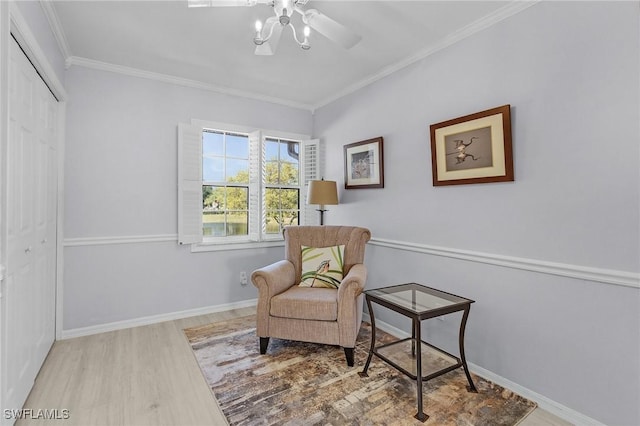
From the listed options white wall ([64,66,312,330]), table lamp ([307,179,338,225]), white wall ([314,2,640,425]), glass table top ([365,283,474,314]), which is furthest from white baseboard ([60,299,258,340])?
white wall ([314,2,640,425])

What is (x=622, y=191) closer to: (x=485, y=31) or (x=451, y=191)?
(x=451, y=191)

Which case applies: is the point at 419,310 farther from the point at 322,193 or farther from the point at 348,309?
the point at 322,193

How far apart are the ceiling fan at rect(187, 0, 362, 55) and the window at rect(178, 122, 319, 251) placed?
1699mm

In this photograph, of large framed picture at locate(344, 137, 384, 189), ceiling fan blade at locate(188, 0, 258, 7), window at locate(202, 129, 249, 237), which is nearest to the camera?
ceiling fan blade at locate(188, 0, 258, 7)

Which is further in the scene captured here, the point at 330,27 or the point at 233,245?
the point at 233,245

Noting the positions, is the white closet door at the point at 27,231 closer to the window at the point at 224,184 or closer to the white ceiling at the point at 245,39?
the white ceiling at the point at 245,39

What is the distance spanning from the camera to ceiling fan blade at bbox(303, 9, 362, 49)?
1787 millimetres

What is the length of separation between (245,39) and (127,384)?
8.61 feet

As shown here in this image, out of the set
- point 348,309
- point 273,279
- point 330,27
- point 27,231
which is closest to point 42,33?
point 27,231

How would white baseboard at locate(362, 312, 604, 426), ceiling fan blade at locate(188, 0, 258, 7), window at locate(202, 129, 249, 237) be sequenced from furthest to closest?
window at locate(202, 129, 249, 237)
white baseboard at locate(362, 312, 604, 426)
ceiling fan blade at locate(188, 0, 258, 7)

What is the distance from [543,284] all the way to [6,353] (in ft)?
9.57

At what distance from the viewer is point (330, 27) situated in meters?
1.84

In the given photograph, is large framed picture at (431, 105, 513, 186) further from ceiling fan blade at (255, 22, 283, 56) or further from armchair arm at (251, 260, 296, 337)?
armchair arm at (251, 260, 296, 337)

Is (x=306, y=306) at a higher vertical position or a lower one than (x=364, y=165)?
lower
